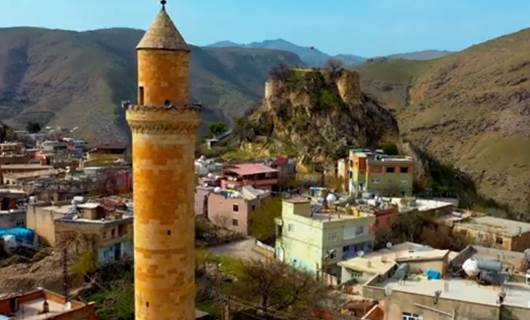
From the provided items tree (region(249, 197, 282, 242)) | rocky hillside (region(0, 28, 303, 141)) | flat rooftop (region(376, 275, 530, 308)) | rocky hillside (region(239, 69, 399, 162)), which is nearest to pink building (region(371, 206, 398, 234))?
tree (region(249, 197, 282, 242))

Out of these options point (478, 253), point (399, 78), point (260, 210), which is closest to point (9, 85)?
point (399, 78)

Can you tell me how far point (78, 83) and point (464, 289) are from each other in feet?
378

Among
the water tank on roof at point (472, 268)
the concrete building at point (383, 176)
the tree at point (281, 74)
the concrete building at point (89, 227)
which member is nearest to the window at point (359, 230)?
the concrete building at point (89, 227)

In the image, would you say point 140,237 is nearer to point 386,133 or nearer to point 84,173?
point 84,173

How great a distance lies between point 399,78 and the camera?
15238 cm

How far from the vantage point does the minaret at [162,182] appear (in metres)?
12.3

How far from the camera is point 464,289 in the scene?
1866 cm

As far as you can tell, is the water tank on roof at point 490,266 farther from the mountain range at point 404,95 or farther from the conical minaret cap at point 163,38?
the mountain range at point 404,95

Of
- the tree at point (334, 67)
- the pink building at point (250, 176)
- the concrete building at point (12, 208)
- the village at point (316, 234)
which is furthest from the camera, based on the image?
the tree at point (334, 67)

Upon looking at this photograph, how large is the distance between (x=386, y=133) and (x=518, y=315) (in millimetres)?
51224

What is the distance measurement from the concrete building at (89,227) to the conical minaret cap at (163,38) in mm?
19917

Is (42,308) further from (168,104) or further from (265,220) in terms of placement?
(265,220)

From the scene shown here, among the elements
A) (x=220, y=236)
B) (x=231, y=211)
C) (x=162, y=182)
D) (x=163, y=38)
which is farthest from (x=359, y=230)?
(x=163, y=38)

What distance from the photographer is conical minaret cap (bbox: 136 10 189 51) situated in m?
12.0
